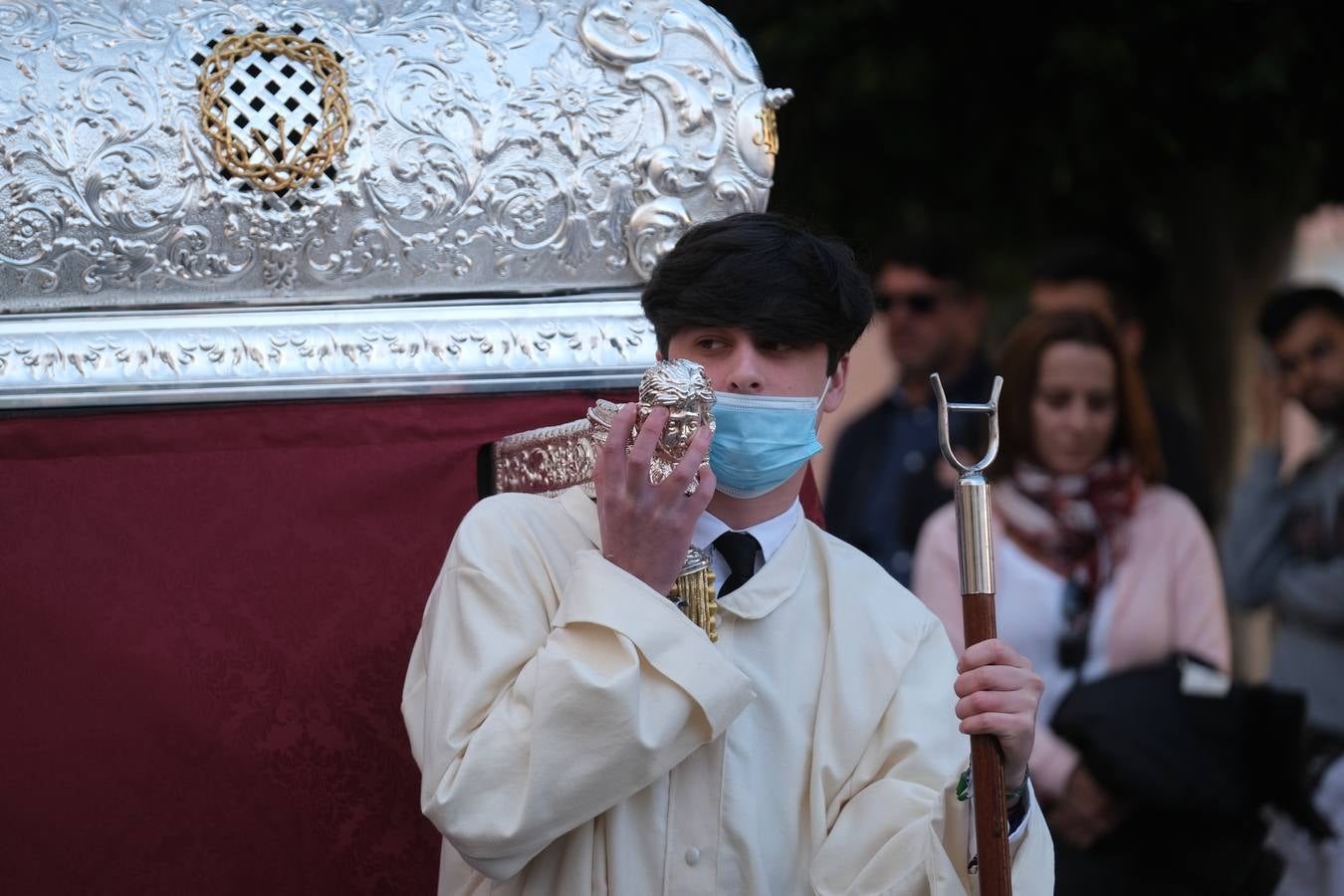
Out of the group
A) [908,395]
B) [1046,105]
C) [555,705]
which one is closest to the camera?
[555,705]

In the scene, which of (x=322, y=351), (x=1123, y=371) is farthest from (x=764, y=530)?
(x=1123, y=371)

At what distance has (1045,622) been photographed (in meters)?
4.52

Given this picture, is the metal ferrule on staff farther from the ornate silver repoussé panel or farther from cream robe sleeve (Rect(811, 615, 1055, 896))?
the ornate silver repoussé panel

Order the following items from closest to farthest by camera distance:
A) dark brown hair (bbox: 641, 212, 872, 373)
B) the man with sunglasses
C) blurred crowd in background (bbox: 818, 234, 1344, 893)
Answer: dark brown hair (bbox: 641, 212, 872, 373), blurred crowd in background (bbox: 818, 234, 1344, 893), the man with sunglasses

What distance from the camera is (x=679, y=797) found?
2.56 metres

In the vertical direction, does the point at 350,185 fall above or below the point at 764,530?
above

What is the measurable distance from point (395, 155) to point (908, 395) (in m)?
2.95

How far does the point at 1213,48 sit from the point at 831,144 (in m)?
1.71

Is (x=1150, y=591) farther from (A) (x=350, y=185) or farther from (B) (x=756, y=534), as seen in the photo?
(A) (x=350, y=185)

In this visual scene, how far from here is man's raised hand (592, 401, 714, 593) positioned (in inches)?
94.8

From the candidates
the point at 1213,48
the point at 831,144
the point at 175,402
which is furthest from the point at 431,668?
the point at 831,144

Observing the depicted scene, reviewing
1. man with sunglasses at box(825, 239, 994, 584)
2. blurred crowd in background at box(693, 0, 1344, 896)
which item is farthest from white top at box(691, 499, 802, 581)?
man with sunglasses at box(825, 239, 994, 584)

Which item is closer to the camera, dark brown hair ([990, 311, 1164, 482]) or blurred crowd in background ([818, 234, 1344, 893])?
blurred crowd in background ([818, 234, 1344, 893])

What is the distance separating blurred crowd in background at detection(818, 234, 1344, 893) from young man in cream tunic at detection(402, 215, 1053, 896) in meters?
1.63
